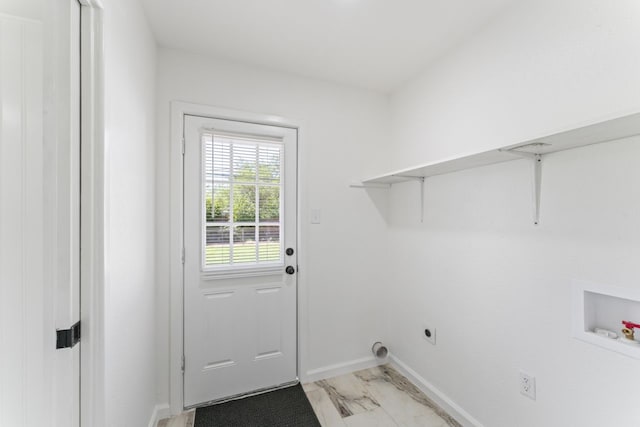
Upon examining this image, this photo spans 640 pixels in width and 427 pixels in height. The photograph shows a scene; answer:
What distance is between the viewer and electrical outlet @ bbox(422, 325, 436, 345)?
76.4 inches

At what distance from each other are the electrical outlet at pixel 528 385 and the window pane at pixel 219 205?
1.97m

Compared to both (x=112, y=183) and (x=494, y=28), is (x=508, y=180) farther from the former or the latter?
(x=112, y=183)

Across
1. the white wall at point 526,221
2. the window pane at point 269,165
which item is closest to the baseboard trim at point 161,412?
the window pane at point 269,165

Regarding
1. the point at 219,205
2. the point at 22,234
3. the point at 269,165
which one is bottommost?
the point at 22,234

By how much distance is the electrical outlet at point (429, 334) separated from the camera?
1941 millimetres

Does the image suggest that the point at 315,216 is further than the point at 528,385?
Yes

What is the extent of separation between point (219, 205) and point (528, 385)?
207cm

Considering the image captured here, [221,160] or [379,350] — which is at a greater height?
[221,160]

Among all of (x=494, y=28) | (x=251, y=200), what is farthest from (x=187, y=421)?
(x=494, y=28)

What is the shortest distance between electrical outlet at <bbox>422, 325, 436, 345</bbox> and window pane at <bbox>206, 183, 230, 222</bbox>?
1.67 metres

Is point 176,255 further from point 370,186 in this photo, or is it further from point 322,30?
point 322,30

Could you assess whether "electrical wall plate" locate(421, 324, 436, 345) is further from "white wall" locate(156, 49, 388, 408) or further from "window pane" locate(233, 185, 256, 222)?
"window pane" locate(233, 185, 256, 222)

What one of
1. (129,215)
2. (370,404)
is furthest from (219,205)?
(370,404)

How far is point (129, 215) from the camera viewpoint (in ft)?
4.08
